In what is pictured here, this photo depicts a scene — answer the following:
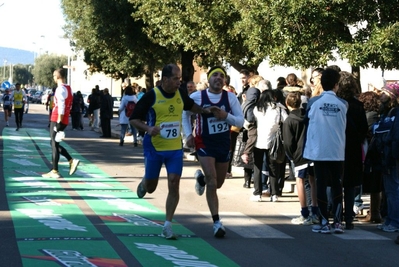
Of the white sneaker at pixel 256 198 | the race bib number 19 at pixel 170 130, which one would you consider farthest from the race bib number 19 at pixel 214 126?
the white sneaker at pixel 256 198

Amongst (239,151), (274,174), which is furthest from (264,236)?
(239,151)

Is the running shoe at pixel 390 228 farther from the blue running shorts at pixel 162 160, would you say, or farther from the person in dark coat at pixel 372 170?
the blue running shorts at pixel 162 160

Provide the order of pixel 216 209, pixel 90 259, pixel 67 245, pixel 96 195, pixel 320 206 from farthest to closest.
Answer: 1. pixel 96 195
2. pixel 320 206
3. pixel 216 209
4. pixel 67 245
5. pixel 90 259

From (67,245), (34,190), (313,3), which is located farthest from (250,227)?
(313,3)

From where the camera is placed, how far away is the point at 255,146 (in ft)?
47.5

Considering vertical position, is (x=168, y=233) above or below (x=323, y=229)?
above

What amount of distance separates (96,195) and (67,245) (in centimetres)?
489

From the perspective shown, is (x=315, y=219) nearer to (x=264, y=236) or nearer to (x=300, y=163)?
(x=300, y=163)

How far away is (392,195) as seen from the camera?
11.4 meters

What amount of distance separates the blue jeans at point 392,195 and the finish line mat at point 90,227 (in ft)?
8.90

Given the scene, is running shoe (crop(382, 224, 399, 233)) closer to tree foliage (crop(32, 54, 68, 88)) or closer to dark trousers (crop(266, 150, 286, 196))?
dark trousers (crop(266, 150, 286, 196))

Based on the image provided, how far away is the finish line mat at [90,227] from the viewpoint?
28.6 feet

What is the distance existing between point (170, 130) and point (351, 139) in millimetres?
2642

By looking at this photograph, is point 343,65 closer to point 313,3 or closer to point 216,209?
point 313,3
